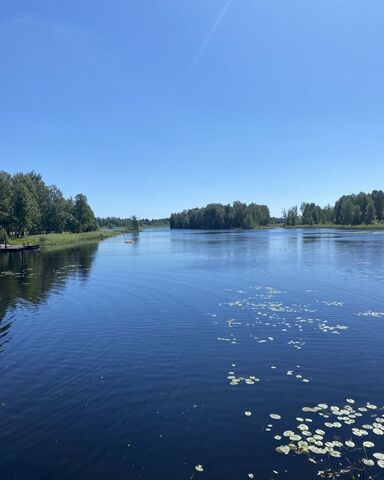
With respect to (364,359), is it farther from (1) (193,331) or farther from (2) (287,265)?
(2) (287,265)

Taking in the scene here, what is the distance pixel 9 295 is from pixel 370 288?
30.5 metres

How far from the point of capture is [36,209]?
109562 mm

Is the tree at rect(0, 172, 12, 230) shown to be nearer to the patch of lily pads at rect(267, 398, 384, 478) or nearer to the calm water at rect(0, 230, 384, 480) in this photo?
the calm water at rect(0, 230, 384, 480)

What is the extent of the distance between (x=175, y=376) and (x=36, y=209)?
106454 millimetres

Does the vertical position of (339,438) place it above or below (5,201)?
below

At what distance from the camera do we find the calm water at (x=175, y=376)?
9414 mm

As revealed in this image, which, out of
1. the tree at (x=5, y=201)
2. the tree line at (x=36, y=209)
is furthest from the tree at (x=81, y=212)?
the tree at (x=5, y=201)

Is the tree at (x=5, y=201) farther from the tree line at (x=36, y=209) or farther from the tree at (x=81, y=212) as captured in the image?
the tree at (x=81, y=212)

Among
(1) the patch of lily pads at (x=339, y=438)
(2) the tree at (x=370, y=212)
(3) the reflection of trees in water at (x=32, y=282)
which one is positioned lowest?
(1) the patch of lily pads at (x=339, y=438)

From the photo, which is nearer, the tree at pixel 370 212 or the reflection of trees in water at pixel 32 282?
the reflection of trees in water at pixel 32 282

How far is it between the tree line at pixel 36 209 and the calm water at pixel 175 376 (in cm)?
7388

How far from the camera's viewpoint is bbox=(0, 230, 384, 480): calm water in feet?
30.9

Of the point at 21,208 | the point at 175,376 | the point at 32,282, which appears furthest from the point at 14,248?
the point at 175,376

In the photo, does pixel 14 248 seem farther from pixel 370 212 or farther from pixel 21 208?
pixel 370 212
